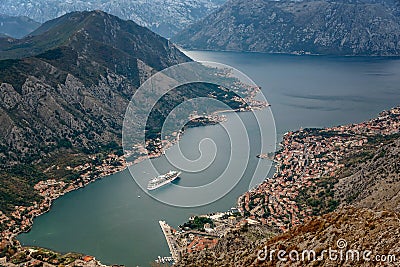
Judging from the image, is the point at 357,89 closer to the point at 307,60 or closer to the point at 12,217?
the point at 307,60

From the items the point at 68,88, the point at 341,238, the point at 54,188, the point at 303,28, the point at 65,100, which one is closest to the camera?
the point at 341,238

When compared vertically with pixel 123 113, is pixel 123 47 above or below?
above

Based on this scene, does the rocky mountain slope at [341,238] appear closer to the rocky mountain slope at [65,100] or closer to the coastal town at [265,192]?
the coastal town at [265,192]

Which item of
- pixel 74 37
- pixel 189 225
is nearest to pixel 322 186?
pixel 189 225

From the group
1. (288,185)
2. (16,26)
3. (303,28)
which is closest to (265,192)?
(288,185)

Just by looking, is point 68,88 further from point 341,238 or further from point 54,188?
point 341,238

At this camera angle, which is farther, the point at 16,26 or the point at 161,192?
the point at 16,26

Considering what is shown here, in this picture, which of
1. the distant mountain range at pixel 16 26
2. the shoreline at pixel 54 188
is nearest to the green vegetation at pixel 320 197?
the shoreline at pixel 54 188
